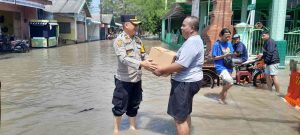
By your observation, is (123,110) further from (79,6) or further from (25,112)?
(79,6)

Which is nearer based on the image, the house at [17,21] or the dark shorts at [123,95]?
the dark shorts at [123,95]

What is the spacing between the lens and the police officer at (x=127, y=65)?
14.6 feet

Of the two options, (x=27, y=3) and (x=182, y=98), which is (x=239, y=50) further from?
(x=27, y=3)

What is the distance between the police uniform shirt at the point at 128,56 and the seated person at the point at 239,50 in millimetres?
3682

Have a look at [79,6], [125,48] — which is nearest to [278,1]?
[125,48]

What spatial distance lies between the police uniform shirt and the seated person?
12.1ft

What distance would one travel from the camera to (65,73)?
38.5 feet

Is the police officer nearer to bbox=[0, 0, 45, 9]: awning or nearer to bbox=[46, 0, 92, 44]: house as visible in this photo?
bbox=[0, 0, 45, 9]: awning

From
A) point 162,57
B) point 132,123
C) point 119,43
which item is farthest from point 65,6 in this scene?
point 162,57

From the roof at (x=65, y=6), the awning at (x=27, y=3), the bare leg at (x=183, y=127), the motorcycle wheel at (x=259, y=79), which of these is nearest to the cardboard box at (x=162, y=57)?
the bare leg at (x=183, y=127)

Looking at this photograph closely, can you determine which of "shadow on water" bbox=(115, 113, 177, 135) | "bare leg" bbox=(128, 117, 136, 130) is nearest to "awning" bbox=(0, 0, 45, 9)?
"shadow on water" bbox=(115, 113, 177, 135)

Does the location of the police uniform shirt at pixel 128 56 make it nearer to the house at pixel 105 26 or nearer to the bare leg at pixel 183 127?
the bare leg at pixel 183 127

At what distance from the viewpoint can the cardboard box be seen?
4098mm

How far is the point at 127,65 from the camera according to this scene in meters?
4.48
